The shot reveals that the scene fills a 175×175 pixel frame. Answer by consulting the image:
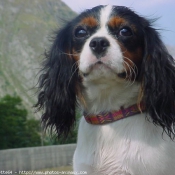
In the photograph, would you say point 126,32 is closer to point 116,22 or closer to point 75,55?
point 116,22

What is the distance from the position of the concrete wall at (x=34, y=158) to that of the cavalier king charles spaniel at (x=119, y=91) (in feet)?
24.4

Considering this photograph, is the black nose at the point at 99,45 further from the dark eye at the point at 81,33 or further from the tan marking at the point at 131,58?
the dark eye at the point at 81,33

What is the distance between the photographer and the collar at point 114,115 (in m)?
3.96

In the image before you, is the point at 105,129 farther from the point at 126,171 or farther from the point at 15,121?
the point at 15,121

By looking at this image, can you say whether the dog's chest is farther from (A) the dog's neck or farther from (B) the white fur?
(A) the dog's neck

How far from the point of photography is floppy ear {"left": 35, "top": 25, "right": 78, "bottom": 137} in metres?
4.23

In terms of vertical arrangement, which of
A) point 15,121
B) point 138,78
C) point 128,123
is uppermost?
point 138,78

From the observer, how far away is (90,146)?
406 cm

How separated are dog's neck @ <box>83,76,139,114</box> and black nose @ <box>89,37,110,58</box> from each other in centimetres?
30

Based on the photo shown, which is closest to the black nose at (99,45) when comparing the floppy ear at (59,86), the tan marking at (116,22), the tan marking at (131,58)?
the tan marking at (131,58)

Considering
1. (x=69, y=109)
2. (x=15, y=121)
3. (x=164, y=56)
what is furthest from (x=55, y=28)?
(x=15, y=121)

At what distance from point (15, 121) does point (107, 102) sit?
1542cm

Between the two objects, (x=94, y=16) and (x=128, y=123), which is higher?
(x=94, y=16)

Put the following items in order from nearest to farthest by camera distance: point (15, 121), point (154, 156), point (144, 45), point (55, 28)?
point (154, 156) < point (144, 45) < point (55, 28) < point (15, 121)
